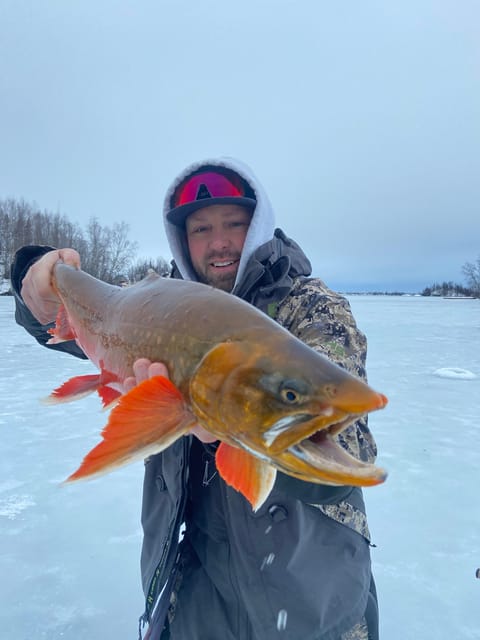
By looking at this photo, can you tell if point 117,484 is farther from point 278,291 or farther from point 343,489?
point 343,489

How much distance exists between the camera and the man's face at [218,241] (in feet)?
8.78

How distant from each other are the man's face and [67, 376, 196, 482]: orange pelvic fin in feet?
4.62

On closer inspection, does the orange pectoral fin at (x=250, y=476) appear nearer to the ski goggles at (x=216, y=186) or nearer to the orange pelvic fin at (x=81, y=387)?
the orange pelvic fin at (x=81, y=387)

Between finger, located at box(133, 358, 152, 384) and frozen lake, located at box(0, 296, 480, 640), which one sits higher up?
finger, located at box(133, 358, 152, 384)

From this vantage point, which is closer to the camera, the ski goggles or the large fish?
the large fish

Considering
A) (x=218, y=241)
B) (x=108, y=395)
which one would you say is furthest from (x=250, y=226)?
(x=108, y=395)

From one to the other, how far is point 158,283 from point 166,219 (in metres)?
1.09

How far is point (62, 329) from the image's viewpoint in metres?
2.57

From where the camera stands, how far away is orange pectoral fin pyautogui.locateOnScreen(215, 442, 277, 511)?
128cm

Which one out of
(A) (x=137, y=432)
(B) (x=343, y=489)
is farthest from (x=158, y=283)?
(B) (x=343, y=489)

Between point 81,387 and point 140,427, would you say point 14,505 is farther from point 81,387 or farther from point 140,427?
point 140,427

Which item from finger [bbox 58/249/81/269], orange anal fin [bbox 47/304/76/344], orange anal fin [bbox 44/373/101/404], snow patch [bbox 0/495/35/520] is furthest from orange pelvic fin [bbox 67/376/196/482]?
snow patch [bbox 0/495/35/520]

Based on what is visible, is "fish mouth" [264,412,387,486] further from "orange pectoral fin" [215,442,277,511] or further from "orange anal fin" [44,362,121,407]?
"orange anal fin" [44,362,121,407]

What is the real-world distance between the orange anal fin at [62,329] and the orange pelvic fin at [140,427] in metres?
1.36
